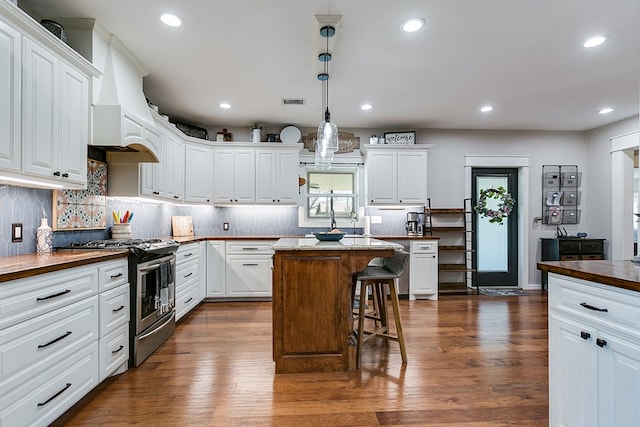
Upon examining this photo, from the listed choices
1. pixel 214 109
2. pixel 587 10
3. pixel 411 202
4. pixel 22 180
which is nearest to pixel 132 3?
pixel 22 180

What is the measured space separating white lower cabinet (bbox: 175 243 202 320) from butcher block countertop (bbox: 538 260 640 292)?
131 inches

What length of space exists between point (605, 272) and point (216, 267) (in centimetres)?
417

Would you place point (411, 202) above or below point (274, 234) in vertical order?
above

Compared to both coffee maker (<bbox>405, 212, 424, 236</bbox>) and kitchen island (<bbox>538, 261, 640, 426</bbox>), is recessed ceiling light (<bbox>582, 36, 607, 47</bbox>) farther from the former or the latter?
coffee maker (<bbox>405, 212, 424, 236</bbox>)

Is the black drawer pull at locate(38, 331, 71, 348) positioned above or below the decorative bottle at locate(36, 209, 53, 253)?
below

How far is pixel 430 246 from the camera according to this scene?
480 centimetres

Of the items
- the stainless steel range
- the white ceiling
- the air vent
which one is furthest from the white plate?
the stainless steel range

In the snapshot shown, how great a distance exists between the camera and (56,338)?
179cm

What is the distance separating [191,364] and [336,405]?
1262mm

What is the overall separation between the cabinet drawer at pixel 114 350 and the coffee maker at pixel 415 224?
398cm

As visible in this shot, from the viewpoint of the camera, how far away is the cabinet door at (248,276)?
460 centimetres

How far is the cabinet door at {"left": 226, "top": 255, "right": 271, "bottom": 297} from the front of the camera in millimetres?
4602

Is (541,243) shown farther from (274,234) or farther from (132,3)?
(132,3)

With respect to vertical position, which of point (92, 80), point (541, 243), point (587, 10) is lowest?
point (541, 243)
